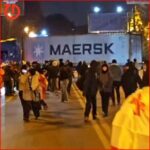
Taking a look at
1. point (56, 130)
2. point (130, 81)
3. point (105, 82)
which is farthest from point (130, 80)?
point (56, 130)

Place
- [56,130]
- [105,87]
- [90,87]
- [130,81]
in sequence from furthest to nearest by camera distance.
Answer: [130,81]
[105,87]
[90,87]
[56,130]

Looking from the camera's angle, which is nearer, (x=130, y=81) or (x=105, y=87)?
(x=105, y=87)

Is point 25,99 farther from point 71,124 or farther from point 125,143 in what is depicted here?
point 125,143

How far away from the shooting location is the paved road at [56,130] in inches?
484

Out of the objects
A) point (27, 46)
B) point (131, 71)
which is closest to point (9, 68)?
point (27, 46)

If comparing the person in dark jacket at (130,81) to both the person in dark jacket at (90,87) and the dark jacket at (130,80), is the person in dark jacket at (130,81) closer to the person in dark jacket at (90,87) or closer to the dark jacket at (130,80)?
the dark jacket at (130,80)

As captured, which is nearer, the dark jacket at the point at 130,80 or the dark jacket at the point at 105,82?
the dark jacket at the point at 105,82

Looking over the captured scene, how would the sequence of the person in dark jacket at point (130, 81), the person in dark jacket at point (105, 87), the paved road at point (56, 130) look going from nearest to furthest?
the paved road at point (56, 130) < the person in dark jacket at point (105, 87) < the person in dark jacket at point (130, 81)

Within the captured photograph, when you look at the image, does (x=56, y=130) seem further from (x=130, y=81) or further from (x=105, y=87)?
(x=130, y=81)

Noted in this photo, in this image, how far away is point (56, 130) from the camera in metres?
14.8

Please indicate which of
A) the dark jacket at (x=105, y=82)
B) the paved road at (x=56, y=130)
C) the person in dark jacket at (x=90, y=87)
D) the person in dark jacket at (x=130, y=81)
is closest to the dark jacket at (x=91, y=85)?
→ the person in dark jacket at (x=90, y=87)

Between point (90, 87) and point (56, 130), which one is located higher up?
point (90, 87)

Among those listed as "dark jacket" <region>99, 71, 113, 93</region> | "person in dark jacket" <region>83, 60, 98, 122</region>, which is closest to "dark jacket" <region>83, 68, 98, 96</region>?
"person in dark jacket" <region>83, 60, 98, 122</region>

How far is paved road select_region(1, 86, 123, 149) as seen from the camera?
12.3 metres
